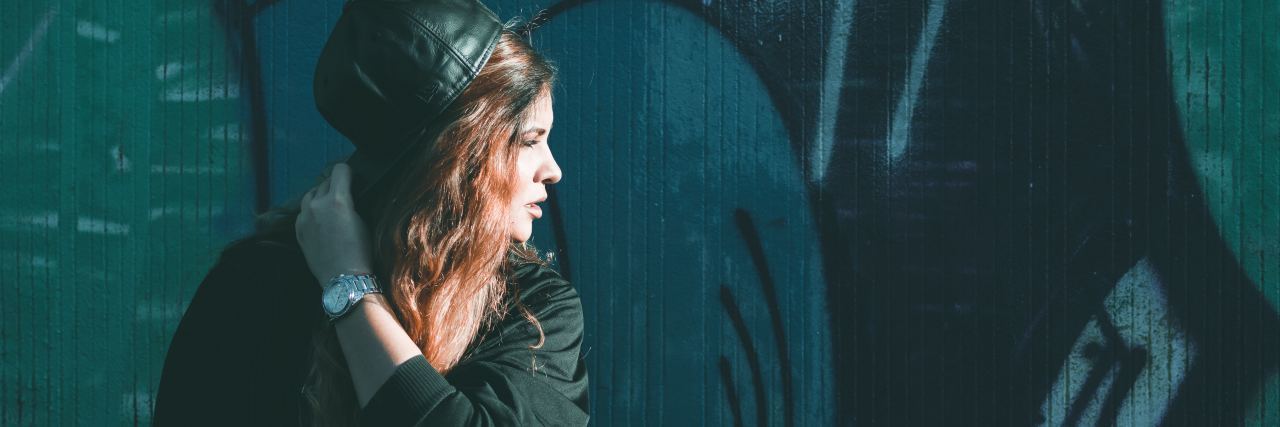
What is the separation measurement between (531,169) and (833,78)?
1.87 m

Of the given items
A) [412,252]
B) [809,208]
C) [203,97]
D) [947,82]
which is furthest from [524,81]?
[203,97]

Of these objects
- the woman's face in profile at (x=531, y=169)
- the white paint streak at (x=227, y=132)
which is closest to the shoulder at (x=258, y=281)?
the woman's face in profile at (x=531, y=169)

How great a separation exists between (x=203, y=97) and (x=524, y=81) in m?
2.30

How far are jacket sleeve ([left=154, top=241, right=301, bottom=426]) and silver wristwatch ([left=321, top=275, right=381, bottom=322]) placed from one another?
0.10 meters

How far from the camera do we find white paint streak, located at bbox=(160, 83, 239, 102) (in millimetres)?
3211

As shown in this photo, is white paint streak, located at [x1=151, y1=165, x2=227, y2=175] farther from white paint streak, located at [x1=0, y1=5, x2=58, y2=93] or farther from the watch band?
the watch band

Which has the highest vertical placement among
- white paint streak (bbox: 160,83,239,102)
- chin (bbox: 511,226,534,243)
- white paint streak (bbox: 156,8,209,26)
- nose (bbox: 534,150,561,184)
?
white paint streak (bbox: 156,8,209,26)

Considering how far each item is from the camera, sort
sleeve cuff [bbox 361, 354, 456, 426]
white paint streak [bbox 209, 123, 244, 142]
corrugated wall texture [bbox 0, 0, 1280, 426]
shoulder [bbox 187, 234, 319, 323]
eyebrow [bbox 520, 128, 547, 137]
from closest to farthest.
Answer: sleeve cuff [bbox 361, 354, 456, 426], shoulder [bbox 187, 234, 319, 323], eyebrow [bbox 520, 128, 547, 137], corrugated wall texture [bbox 0, 0, 1280, 426], white paint streak [bbox 209, 123, 244, 142]

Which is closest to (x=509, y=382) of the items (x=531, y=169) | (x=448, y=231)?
(x=448, y=231)

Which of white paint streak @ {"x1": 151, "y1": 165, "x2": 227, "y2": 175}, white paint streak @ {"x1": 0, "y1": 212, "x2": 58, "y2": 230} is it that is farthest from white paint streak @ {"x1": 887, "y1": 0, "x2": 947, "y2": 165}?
white paint streak @ {"x1": 0, "y1": 212, "x2": 58, "y2": 230}

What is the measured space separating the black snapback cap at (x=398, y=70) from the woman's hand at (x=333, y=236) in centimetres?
4

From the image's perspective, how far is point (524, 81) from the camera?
1401 mm

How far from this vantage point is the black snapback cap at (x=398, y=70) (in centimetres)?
128

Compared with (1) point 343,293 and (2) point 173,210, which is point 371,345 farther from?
(2) point 173,210
